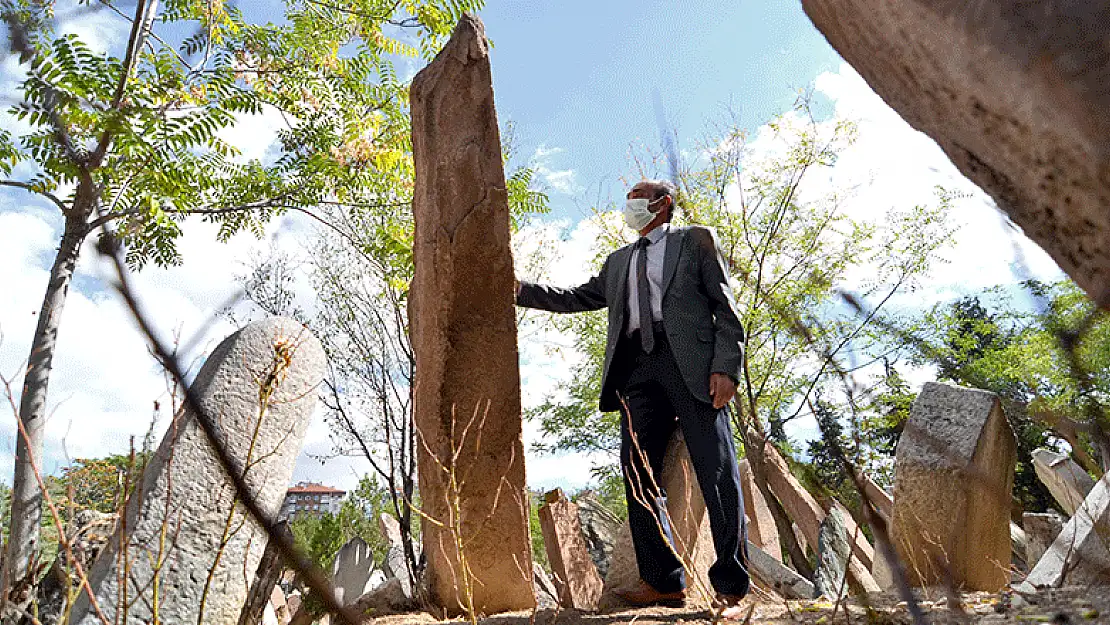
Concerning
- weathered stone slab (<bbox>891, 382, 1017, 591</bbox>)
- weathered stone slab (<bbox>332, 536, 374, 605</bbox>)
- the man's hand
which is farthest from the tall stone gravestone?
weathered stone slab (<bbox>332, 536, 374, 605</bbox>)

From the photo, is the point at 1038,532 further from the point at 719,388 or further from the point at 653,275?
the point at 653,275

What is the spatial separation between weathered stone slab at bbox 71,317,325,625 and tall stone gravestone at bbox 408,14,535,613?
0.56 m

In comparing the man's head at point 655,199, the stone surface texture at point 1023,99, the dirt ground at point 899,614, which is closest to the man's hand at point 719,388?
the dirt ground at point 899,614

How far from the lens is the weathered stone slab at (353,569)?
19.1 ft

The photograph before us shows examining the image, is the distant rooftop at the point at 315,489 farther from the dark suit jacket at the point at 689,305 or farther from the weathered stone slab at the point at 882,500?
the weathered stone slab at the point at 882,500

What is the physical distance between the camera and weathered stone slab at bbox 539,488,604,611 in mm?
3828

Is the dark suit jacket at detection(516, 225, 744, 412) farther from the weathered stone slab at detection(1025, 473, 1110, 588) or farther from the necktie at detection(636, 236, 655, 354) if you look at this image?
the weathered stone slab at detection(1025, 473, 1110, 588)

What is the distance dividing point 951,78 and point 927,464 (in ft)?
10.1

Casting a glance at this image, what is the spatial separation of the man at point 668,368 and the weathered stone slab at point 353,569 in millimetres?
3494

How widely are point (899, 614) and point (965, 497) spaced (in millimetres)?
1054

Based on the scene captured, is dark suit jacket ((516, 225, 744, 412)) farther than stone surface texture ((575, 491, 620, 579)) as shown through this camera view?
No

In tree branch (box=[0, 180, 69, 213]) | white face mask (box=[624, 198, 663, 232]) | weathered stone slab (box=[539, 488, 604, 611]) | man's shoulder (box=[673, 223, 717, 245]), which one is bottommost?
weathered stone slab (box=[539, 488, 604, 611])

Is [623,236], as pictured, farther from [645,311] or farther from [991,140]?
[991,140]

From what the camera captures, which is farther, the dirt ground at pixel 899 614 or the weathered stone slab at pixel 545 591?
the weathered stone slab at pixel 545 591
